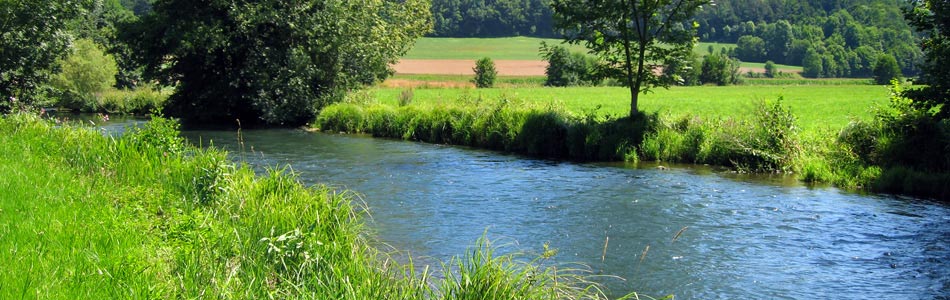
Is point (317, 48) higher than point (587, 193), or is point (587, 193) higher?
point (317, 48)

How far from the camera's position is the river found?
33.3ft

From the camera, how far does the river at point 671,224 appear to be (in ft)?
33.3

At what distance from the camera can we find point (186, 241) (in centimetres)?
820

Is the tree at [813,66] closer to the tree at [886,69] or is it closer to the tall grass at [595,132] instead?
the tree at [886,69]

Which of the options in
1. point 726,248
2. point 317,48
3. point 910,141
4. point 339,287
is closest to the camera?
point 339,287

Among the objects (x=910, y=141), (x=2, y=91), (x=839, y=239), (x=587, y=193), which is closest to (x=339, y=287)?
(x=839, y=239)

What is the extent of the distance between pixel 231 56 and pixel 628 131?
19.3 m

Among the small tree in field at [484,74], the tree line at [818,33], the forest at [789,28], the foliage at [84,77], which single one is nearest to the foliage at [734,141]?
the foliage at [84,77]

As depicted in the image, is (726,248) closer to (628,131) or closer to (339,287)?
(339,287)

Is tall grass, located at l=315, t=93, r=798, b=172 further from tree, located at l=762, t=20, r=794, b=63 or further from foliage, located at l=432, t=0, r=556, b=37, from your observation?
foliage, located at l=432, t=0, r=556, b=37

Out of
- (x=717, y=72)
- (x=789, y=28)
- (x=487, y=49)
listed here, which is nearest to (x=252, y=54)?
(x=717, y=72)

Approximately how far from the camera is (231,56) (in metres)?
35.3

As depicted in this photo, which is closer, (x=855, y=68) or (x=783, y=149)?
(x=783, y=149)

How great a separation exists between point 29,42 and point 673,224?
22035 millimetres
